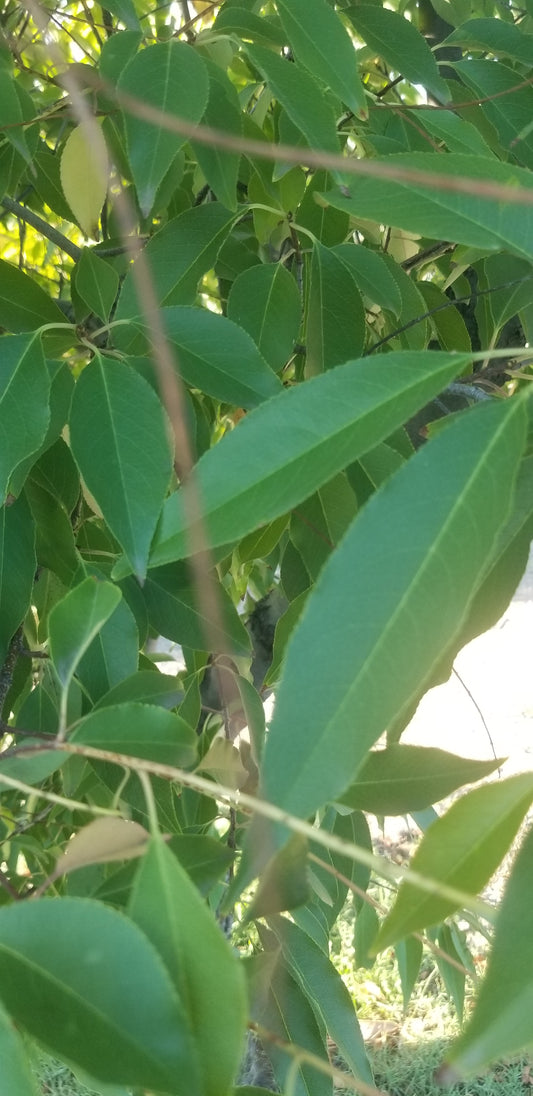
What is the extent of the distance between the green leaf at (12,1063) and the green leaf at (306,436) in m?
0.13

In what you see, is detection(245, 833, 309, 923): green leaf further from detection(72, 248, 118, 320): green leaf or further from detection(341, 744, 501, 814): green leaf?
detection(72, 248, 118, 320): green leaf

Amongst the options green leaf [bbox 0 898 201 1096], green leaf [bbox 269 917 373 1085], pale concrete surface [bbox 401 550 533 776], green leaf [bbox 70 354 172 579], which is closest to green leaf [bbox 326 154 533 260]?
green leaf [bbox 70 354 172 579]

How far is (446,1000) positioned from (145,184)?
167 cm

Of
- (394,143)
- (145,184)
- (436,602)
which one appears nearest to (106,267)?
(145,184)

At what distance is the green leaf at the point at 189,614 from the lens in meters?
0.39

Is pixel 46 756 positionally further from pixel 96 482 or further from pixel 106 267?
pixel 106 267

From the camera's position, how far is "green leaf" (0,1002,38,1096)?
0.20m

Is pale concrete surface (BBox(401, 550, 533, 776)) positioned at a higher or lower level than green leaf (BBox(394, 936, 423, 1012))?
lower

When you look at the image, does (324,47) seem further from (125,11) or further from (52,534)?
(52,534)

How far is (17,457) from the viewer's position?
0.99ft

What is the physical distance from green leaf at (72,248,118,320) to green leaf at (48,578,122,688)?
17 centimetres

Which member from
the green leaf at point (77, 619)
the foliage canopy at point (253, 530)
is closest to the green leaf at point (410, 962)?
the foliage canopy at point (253, 530)

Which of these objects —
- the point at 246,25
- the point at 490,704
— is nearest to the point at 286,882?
the point at 246,25

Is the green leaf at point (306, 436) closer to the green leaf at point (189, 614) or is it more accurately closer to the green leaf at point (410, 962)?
the green leaf at point (189, 614)
